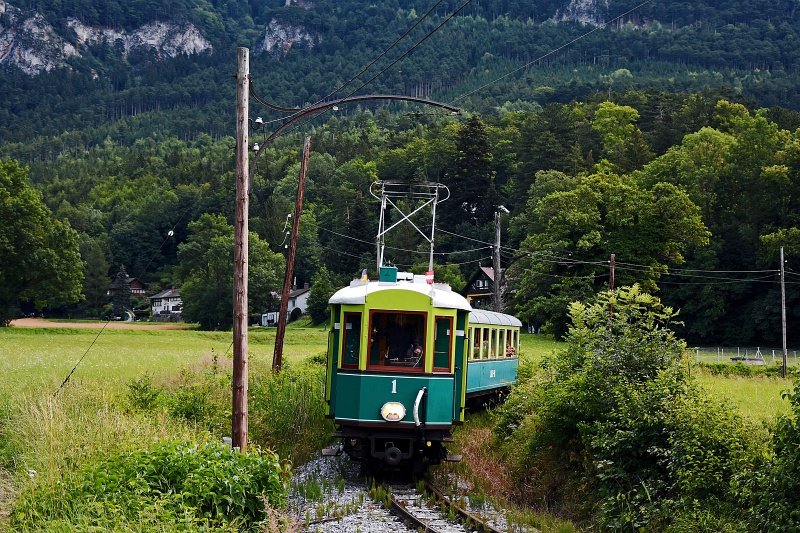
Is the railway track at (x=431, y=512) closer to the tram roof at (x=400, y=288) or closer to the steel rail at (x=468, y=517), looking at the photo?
the steel rail at (x=468, y=517)

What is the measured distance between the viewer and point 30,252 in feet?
228

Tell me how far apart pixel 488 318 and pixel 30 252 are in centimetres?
5313

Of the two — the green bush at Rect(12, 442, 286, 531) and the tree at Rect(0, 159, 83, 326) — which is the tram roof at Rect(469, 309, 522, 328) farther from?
the tree at Rect(0, 159, 83, 326)

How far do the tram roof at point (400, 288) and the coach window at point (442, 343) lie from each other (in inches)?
10.6

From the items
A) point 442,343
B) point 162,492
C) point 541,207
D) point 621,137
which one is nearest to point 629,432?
point 442,343

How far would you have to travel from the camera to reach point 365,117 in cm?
19912

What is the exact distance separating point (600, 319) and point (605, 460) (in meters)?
4.29

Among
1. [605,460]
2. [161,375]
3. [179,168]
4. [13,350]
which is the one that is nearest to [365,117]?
[179,168]

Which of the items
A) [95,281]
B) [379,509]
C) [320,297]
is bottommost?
[379,509]

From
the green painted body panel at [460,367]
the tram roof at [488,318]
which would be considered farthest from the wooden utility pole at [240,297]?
the tram roof at [488,318]

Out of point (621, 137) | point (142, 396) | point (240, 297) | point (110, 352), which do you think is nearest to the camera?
point (240, 297)

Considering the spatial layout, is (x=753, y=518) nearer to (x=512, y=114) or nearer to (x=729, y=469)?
(x=729, y=469)

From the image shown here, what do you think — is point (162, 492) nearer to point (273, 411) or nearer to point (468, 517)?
point (468, 517)

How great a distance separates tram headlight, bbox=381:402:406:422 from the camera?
1650 cm
